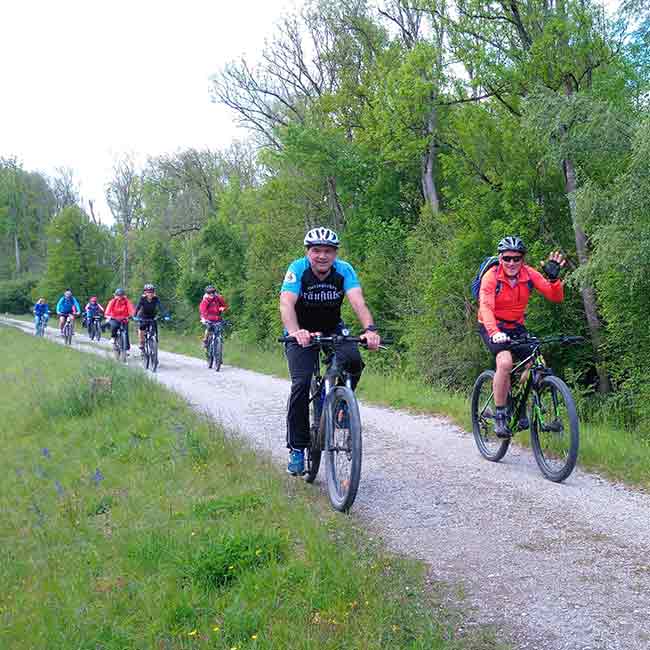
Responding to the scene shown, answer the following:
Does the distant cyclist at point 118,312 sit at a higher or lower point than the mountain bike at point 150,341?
higher

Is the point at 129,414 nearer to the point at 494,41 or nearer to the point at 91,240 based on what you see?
the point at 494,41

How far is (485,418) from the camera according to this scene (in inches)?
274

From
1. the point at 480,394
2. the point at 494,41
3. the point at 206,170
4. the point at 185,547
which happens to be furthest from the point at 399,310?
the point at 206,170

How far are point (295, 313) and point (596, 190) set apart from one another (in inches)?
354

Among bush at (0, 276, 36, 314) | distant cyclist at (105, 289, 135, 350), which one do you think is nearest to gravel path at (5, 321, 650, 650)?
distant cyclist at (105, 289, 135, 350)

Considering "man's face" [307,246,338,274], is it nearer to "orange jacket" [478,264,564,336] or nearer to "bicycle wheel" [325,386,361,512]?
"bicycle wheel" [325,386,361,512]

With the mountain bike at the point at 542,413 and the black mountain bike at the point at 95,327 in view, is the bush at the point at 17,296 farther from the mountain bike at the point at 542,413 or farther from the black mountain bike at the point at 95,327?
the mountain bike at the point at 542,413

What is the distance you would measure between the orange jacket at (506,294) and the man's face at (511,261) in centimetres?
6

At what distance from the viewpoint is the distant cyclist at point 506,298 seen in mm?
6238

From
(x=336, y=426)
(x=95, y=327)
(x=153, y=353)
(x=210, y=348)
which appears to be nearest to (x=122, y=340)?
(x=153, y=353)

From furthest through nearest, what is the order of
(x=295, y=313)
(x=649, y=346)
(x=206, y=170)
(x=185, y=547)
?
(x=206, y=170)
(x=649, y=346)
(x=295, y=313)
(x=185, y=547)

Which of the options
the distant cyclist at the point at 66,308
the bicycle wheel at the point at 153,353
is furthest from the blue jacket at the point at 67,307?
the bicycle wheel at the point at 153,353

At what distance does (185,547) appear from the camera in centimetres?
448

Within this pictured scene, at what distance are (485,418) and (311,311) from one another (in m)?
2.43
